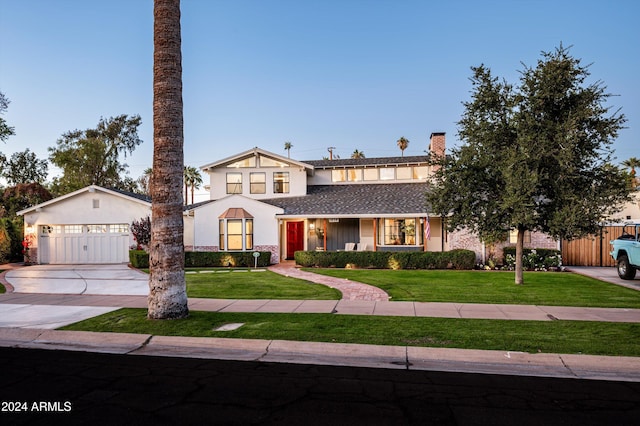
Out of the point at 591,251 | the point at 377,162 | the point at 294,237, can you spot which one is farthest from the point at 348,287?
the point at 377,162

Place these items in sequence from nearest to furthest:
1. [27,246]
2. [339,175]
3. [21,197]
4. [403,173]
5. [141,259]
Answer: [141,259] < [27,246] < [403,173] < [339,175] < [21,197]

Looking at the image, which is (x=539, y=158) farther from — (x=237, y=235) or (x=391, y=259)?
(x=237, y=235)

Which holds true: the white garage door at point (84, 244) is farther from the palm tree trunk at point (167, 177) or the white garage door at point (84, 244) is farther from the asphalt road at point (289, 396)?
the asphalt road at point (289, 396)

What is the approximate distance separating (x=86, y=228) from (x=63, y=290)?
14.0m

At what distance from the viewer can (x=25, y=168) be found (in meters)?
49.1

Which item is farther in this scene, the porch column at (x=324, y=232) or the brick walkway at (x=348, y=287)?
the porch column at (x=324, y=232)

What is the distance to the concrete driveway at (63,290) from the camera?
9.51m

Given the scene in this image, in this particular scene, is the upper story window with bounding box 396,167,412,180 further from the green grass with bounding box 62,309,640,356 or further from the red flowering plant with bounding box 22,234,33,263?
the red flowering plant with bounding box 22,234,33,263

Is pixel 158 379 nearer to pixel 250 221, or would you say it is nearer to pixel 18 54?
pixel 250 221

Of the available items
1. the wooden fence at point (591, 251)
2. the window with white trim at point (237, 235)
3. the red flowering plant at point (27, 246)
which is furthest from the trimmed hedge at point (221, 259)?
the wooden fence at point (591, 251)

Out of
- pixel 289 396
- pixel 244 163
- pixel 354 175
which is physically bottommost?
pixel 289 396

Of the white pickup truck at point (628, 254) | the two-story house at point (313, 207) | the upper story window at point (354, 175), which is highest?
the upper story window at point (354, 175)

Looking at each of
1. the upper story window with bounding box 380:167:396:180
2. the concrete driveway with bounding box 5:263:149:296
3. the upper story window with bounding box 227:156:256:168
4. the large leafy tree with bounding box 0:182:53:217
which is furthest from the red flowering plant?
the upper story window with bounding box 380:167:396:180

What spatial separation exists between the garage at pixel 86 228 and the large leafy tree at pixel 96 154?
892 inches
